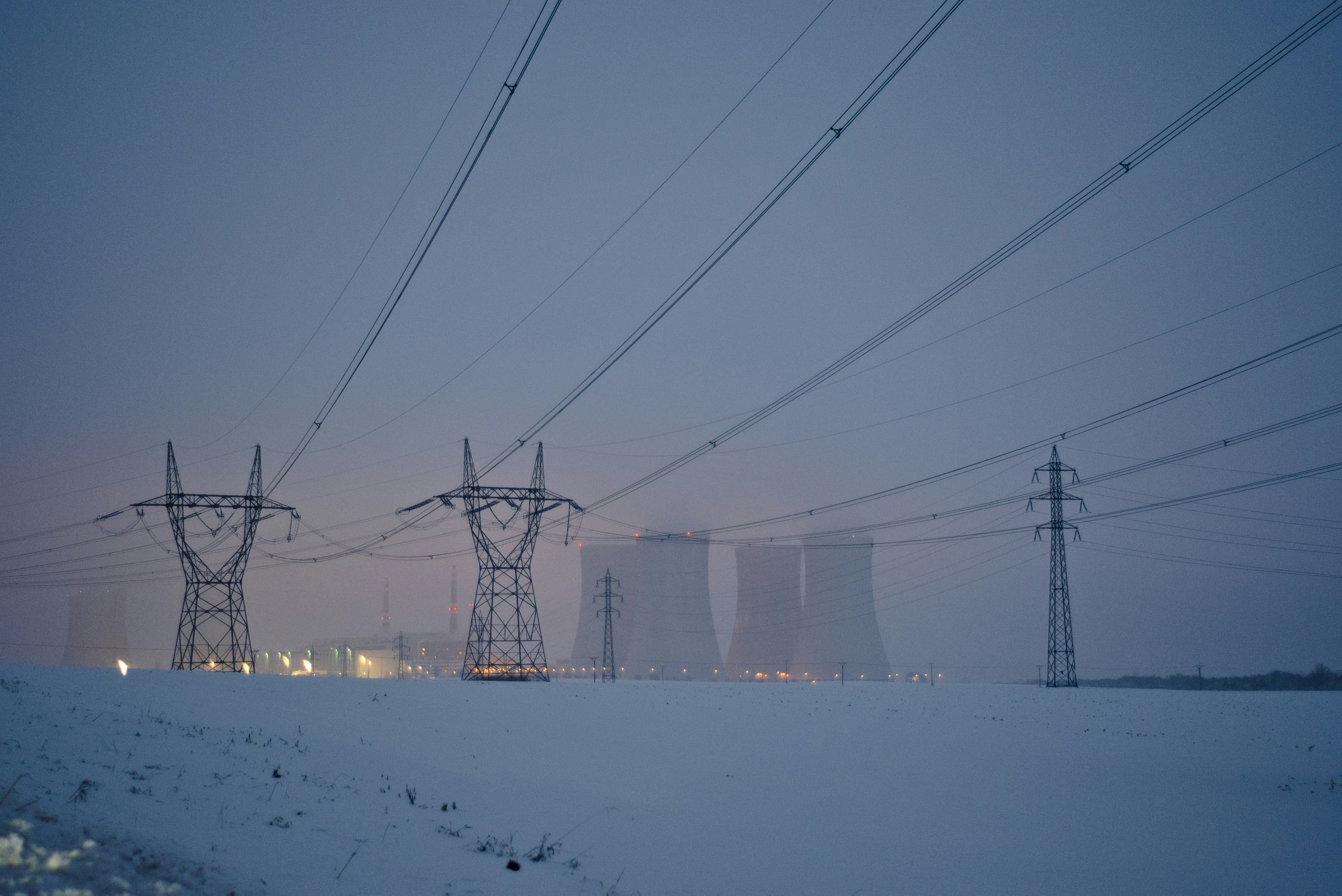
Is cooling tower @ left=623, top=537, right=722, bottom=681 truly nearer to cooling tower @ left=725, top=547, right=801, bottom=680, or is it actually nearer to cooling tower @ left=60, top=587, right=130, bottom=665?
cooling tower @ left=725, top=547, right=801, bottom=680

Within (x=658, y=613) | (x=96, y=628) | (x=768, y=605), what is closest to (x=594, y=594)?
(x=658, y=613)

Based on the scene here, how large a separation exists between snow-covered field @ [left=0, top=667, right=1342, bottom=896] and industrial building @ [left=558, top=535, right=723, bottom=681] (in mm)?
36640

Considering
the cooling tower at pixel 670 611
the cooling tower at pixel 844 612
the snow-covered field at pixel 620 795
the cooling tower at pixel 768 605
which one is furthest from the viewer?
the cooling tower at pixel 768 605

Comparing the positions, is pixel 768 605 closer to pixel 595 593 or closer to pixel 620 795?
pixel 595 593

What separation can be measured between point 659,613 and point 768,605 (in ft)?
32.8

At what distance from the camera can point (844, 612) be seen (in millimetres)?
59531

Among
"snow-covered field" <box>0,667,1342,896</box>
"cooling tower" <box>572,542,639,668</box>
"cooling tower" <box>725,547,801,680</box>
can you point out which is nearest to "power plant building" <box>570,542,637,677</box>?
"cooling tower" <box>572,542,639,668</box>

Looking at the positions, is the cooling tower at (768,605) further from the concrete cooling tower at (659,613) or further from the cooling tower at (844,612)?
the concrete cooling tower at (659,613)

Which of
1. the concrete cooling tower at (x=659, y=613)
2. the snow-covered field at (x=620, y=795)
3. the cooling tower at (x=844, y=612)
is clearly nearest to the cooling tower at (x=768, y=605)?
the cooling tower at (x=844, y=612)

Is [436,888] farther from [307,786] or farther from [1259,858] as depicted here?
[1259,858]

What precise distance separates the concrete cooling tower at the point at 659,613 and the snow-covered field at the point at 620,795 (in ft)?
120

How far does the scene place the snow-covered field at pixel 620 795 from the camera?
22.5ft

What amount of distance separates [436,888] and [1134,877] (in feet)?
27.0

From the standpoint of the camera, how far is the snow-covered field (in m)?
6.84
